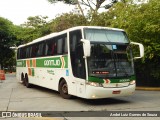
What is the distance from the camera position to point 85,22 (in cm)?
2955

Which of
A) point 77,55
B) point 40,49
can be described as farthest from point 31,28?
point 77,55

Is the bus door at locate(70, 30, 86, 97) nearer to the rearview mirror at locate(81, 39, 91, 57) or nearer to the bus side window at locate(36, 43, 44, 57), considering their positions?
the rearview mirror at locate(81, 39, 91, 57)

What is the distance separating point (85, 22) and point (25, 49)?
340 inches

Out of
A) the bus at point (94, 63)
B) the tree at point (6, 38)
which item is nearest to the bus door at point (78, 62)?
the bus at point (94, 63)

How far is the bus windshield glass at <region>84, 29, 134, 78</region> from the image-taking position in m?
12.1

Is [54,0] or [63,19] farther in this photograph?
[54,0]

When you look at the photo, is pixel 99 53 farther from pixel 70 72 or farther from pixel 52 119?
pixel 52 119

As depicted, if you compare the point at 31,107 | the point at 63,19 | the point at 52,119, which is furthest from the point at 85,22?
the point at 52,119

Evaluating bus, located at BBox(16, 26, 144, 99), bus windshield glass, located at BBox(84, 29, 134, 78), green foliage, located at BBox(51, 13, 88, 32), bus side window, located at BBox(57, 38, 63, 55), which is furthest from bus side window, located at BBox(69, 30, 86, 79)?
green foliage, located at BBox(51, 13, 88, 32)

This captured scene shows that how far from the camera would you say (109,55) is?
12.4 meters

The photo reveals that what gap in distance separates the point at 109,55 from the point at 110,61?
0.25 metres

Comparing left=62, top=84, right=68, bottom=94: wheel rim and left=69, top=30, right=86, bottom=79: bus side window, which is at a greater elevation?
left=69, top=30, right=86, bottom=79: bus side window

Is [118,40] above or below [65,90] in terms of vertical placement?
above

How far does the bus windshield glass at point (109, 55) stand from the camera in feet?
39.7
